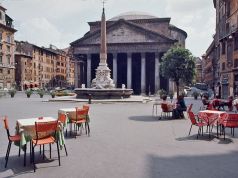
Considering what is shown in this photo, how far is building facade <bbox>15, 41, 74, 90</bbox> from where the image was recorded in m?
74.2

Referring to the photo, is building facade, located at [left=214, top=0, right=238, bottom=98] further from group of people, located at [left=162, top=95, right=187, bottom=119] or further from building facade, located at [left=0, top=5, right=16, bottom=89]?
building facade, located at [left=0, top=5, right=16, bottom=89]

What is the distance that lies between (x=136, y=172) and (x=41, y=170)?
2209 millimetres

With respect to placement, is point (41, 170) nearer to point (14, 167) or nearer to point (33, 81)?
point (14, 167)

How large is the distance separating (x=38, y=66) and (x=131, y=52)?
126 feet

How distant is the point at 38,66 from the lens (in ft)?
277

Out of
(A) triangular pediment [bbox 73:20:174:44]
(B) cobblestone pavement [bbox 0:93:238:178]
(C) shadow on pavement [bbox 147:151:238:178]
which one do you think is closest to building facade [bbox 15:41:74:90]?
(A) triangular pediment [bbox 73:20:174:44]

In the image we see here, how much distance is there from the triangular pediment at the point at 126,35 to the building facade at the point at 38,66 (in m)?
24.2

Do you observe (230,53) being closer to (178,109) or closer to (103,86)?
(103,86)

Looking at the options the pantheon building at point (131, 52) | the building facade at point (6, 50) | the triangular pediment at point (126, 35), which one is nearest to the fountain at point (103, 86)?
the pantheon building at point (131, 52)

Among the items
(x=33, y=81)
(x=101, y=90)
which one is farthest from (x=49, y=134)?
(x=33, y=81)

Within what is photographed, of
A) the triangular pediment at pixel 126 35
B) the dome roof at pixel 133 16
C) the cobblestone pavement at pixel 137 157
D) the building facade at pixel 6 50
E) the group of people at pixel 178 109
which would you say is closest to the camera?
the cobblestone pavement at pixel 137 157

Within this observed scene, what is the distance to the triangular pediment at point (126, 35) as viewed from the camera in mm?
54594

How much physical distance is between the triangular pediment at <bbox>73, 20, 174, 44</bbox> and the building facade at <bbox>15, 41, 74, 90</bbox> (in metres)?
24.2

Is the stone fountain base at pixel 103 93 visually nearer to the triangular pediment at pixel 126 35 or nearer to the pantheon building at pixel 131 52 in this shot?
the pantheon building at pixel 131 52
